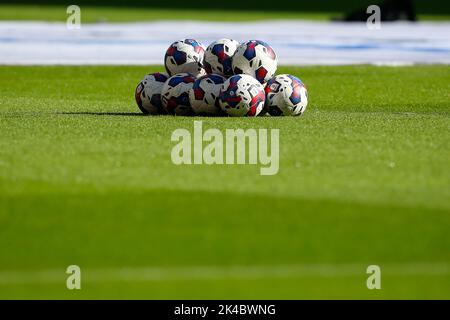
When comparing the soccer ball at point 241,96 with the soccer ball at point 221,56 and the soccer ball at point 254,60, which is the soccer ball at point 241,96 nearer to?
the soccer ball at point 254,60

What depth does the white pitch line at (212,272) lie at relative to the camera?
871 centimetres

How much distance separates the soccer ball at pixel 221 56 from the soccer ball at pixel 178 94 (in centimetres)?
39

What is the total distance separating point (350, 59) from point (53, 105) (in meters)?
12.4

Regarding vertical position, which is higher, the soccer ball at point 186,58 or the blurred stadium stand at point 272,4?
the blurred stadium stand at point 272,4

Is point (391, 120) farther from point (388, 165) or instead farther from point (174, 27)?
point (174, 27)

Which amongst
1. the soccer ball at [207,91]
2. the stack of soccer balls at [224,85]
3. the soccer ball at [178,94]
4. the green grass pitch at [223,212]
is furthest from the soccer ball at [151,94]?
the green grass pitch at [223,212]

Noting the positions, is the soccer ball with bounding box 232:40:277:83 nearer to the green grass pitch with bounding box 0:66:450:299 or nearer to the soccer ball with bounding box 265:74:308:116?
the soccer ball with bounding box 265:74:308:116

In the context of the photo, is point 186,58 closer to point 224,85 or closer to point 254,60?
point 224,85

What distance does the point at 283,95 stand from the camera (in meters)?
16.8

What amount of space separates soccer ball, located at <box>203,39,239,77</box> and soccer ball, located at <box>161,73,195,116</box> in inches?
15.4

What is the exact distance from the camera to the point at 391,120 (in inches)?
662

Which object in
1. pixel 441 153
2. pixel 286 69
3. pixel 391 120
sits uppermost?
pixel 286 69

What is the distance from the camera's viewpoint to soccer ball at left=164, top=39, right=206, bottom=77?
55.9ft
